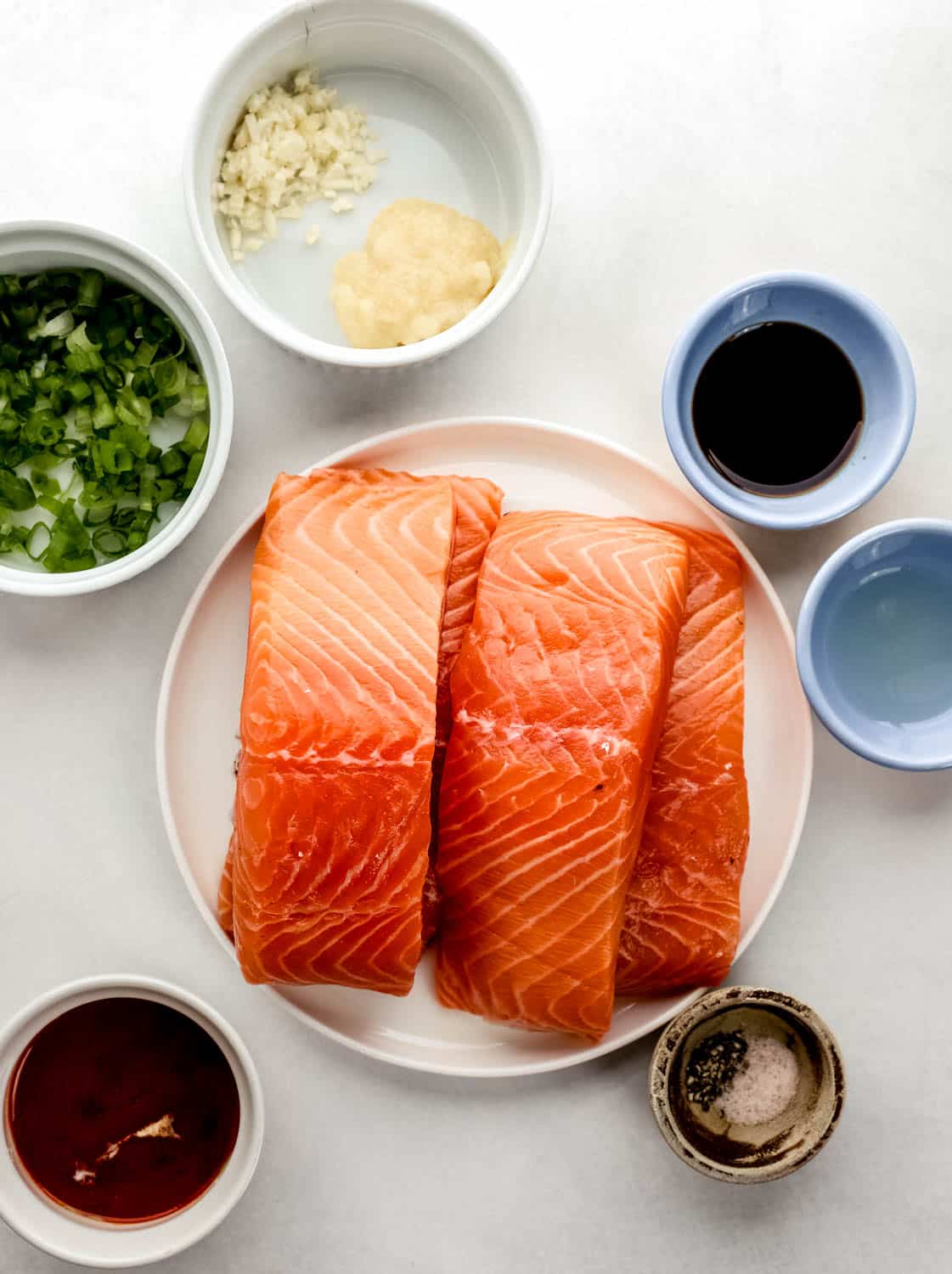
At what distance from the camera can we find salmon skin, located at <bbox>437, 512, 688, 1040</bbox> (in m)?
1.84

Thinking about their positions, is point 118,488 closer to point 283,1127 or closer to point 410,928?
point 410,928

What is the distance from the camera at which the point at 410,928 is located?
6.09 ft

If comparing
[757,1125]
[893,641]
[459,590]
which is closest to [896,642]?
[893,641]

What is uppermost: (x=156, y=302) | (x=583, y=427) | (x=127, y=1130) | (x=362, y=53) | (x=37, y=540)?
(x=362, y=53)

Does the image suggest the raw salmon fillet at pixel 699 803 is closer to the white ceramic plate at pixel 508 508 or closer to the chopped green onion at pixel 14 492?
the white ceramic plate at pixel 508 508

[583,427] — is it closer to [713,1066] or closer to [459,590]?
[459,590]

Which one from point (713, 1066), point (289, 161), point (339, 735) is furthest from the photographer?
point (713, 1066)

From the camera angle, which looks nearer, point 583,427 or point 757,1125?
point 757,1125

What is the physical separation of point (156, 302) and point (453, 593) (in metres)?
0.78

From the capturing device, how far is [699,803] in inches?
80.5

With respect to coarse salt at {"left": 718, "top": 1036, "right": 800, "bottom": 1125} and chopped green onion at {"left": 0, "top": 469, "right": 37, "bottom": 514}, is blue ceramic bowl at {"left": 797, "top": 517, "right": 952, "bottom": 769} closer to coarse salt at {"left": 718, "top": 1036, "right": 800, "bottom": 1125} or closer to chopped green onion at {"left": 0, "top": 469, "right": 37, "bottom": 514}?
coarse salt at {"left": 718, "top": 1036, "right": 800, "bottom": 1125}

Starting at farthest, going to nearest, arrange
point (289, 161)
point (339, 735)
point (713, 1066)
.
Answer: point (713, 1066) → point (289, 161) → point (339, 735)

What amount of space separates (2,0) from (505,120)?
1.07m

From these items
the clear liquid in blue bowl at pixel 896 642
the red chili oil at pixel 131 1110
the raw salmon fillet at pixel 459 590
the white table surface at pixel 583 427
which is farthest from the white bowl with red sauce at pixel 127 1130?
the clear liquid in blue bowl at pixel 896 642
